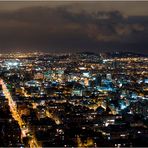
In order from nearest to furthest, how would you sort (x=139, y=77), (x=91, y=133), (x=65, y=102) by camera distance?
(x=91, y=133)
(x=65, y=102)
(x=139, y=77)

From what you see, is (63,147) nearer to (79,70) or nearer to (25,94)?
(25,94)

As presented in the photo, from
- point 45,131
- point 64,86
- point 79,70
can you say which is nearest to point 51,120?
point 45,131

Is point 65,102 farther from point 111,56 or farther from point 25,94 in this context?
point 111,56

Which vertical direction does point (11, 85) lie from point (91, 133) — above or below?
above

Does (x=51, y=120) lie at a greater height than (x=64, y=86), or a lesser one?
lesser

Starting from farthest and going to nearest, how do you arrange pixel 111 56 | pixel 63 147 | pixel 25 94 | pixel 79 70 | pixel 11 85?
pixel 111 56, pixel 79 70, pixel 11 85, pixel 25 94, pixel 63 147

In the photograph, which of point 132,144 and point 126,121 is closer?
point 132,144

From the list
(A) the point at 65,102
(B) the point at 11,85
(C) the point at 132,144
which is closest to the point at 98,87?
(B) the point at 11,85

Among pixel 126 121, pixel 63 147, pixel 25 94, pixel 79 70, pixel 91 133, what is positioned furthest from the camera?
pixel 79 70

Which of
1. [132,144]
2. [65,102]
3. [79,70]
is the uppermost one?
[79,70]
